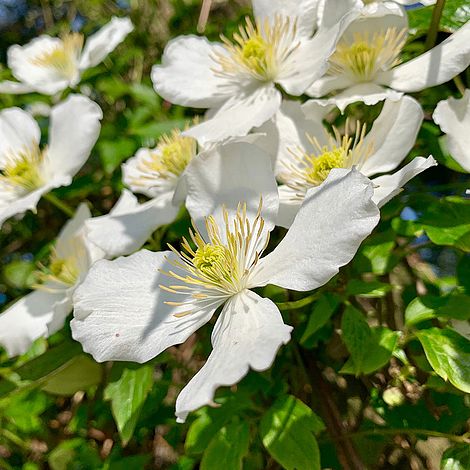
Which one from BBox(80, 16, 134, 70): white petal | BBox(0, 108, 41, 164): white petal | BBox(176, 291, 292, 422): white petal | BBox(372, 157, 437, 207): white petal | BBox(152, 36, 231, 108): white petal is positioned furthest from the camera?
BBox(80, 16, 134, 70): white petal

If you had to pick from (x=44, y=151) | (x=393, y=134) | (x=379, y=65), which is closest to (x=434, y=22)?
(x=379, y=65)

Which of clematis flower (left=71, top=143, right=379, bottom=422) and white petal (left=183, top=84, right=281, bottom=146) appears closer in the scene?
clematis flower (left=71, top=143, right=379, bottom=422)

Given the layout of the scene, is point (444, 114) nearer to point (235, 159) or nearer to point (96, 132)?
point (235, 159)

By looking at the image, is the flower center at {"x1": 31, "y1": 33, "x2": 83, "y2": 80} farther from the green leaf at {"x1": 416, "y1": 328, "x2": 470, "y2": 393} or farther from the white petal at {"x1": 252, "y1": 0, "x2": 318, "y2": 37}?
the green leaf at {"x1": 416, "y1": 328, "x2": 470, "y2": 393}

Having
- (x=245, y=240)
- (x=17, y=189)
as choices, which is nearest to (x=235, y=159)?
(x=245, y=240)

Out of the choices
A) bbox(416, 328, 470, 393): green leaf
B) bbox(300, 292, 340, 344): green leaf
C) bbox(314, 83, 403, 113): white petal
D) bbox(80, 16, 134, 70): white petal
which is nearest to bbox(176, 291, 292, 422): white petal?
bbox(300, 292, 340, 344): green leaf

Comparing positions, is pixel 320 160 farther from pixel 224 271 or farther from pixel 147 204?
pixel 147 204
